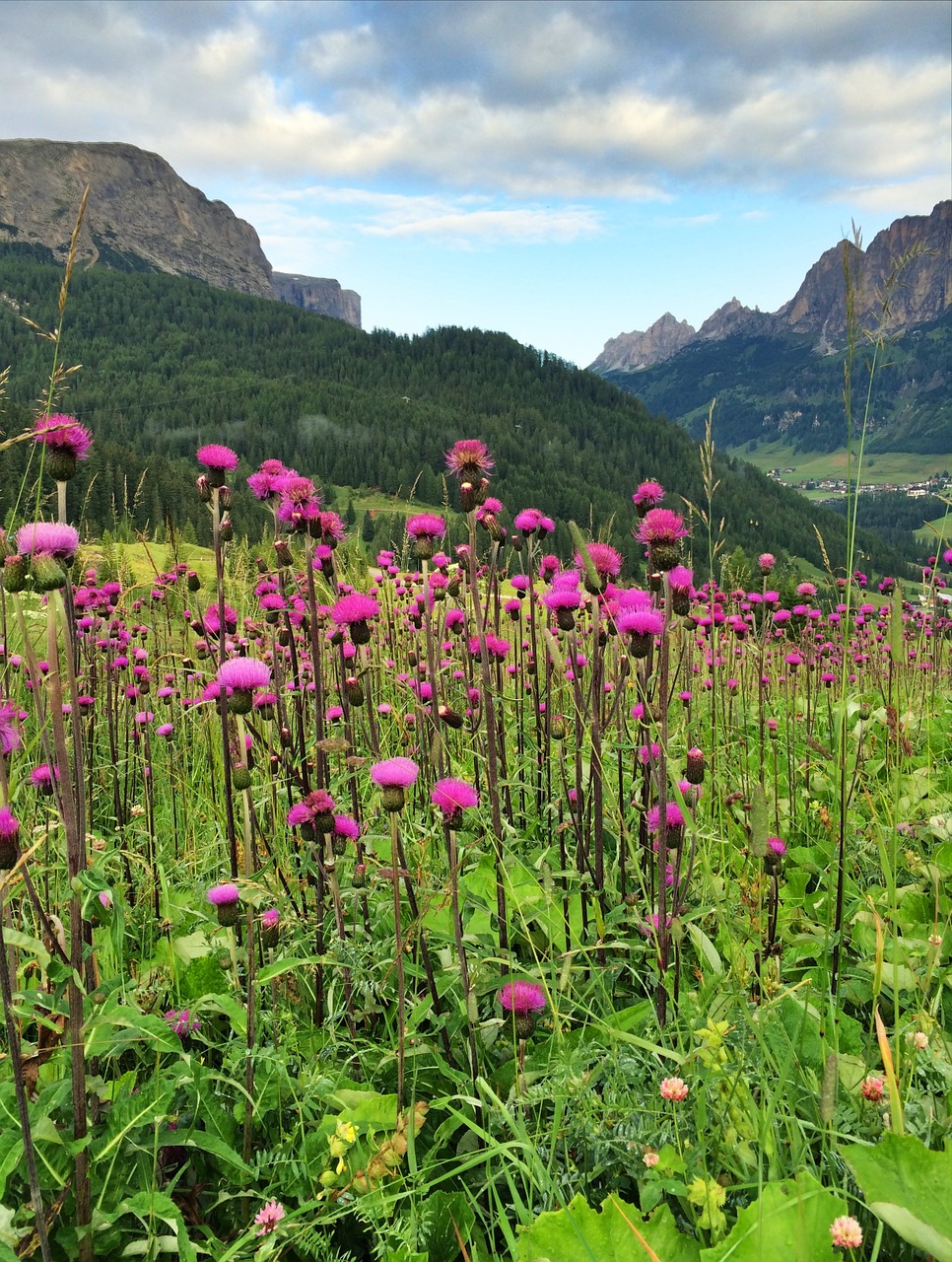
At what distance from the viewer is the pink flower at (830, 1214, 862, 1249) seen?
130 cm

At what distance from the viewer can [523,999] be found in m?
2.00

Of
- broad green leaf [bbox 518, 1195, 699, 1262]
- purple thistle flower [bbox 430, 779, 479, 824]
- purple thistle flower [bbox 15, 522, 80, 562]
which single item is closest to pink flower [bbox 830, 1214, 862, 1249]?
broad green leaf [bbox 518, 1195, 699, 1262]

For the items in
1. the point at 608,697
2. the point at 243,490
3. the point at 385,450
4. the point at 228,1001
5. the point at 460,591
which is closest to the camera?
the point at 228,1001

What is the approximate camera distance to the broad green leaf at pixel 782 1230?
53.6 inches

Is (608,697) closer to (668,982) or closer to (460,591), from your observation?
(460,591)

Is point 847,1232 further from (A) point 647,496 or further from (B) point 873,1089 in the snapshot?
(A) point 647,496

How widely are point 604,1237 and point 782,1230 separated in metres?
0.32

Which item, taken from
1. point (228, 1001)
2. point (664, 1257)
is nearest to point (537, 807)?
point (228, 1001)

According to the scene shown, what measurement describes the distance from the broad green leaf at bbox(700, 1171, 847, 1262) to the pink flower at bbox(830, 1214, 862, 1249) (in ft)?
0.14

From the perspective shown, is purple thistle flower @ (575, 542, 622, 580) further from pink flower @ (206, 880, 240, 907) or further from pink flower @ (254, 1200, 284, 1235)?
pink flower @ (254, 1200, 284, 1235)

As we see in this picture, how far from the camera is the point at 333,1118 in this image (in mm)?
1821

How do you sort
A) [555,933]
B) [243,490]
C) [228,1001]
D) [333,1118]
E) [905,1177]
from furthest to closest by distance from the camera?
[243,490] → [555,933] → [228,1001] → [333,1118] → [905,1177]

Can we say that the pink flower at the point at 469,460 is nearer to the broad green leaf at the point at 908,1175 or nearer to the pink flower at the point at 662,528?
Result: the pink flower at the point at 662,528

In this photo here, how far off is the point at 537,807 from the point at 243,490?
277 feet
